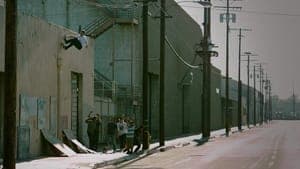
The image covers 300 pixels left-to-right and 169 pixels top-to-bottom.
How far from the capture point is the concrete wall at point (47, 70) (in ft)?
102

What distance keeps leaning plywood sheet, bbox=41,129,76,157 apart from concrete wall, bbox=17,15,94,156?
43 centimetres

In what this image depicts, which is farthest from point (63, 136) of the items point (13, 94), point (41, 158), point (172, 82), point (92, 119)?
point (172, 82)

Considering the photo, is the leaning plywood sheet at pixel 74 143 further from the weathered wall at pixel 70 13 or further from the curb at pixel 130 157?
the weathered wall at pixel 70 13

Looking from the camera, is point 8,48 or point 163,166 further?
point 163,166

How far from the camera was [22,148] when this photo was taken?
3048 cm

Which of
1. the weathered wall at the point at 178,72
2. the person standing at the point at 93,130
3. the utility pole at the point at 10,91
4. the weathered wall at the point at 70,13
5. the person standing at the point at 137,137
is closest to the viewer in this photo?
the utility pole at the point at 10,91

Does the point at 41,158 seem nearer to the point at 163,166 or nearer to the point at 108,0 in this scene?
the point at 163,166

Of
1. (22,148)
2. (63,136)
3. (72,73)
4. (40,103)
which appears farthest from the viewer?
(72,73)

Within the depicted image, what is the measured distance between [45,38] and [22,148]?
225 inches

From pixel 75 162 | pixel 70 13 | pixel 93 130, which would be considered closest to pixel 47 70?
pixel 93 130

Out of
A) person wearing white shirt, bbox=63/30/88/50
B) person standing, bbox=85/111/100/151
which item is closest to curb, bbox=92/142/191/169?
person standing, bbox=85/111/100/151

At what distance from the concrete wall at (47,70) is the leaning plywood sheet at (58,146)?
0.43m

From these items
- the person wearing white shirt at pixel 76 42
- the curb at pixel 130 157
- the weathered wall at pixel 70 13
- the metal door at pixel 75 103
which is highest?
the weathered wall at pixel 70 13

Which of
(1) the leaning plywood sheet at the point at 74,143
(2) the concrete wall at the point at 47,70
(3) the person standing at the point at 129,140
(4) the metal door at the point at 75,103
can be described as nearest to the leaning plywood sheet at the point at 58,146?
(2) the concrete wall at the point at 47,70
